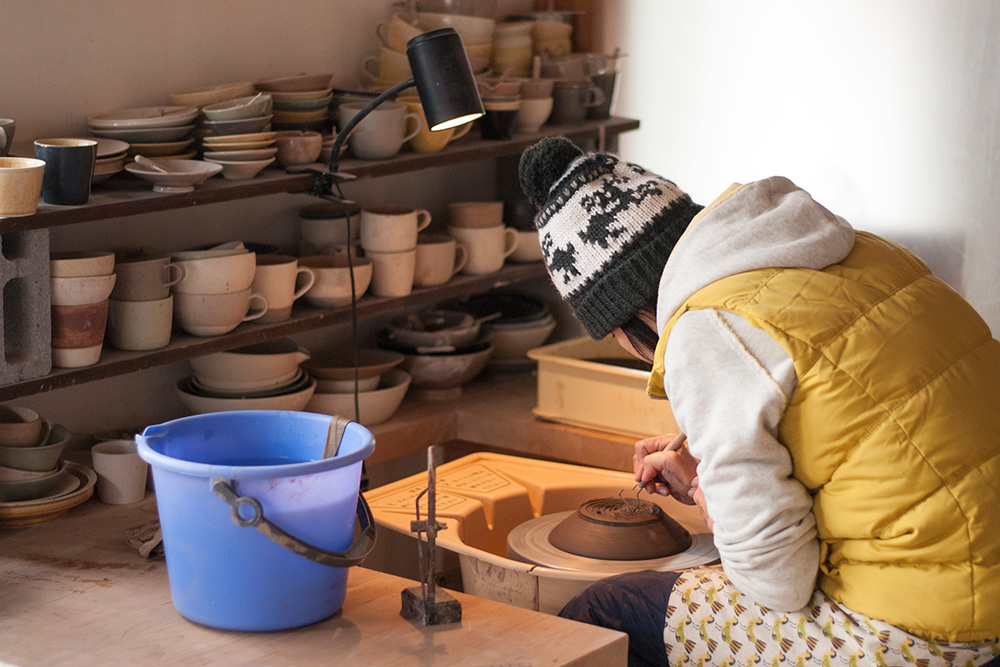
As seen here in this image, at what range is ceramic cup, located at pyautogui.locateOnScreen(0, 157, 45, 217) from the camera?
1.70m

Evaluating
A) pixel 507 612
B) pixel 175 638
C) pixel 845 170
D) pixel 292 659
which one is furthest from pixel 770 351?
pixel 845 170

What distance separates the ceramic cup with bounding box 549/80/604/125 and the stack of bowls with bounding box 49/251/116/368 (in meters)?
1.17

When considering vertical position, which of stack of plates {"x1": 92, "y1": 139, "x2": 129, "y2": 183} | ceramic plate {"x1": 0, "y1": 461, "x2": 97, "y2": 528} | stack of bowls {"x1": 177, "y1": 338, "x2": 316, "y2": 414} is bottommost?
ceramic plate {"x1": 0, "y1": 461, "x2": 97, "y2": 528}

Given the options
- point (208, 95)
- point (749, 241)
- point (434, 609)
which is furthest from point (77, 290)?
point (749, 241)

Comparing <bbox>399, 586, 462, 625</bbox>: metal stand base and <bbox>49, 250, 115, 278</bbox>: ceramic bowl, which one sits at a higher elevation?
<bbox>49, 250, 115, 278</bbox>: ceramic bowl

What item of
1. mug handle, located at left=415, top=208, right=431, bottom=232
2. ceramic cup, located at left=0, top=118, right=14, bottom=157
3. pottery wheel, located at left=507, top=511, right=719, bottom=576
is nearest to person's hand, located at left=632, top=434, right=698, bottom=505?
pottery wheel, located at left=507, top=511, right=719, bottom=576

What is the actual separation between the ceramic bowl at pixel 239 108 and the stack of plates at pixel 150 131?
40 millimetres

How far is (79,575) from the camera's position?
173 centimetres

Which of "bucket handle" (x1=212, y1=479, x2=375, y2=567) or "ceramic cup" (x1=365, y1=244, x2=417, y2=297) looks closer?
"bucket handle" (x1=212, y1=479, x2=375, y2=567)

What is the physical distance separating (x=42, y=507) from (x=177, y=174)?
594 mm

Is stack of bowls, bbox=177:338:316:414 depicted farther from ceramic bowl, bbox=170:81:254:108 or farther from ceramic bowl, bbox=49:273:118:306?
ceramic bowl, bbox=170:81:254:108

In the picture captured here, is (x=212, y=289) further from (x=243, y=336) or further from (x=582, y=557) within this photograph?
(x=582, y=557)

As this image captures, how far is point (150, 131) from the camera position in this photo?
79.5 inches

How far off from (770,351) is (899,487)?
0.73 feet
